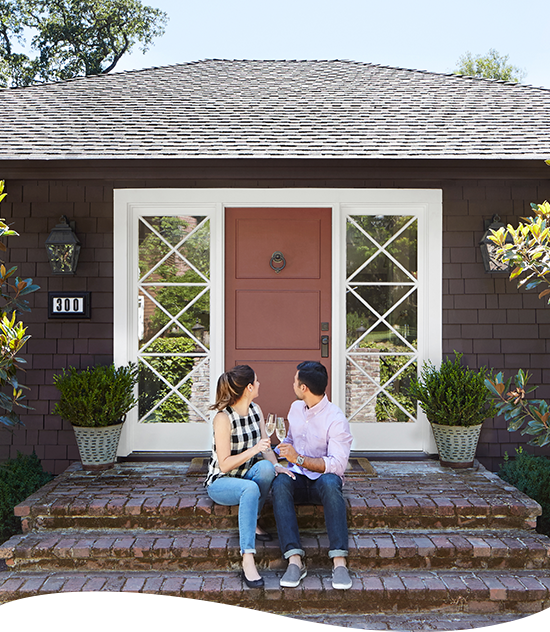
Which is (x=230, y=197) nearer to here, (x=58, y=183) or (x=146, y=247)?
A: (x=146, y=247)

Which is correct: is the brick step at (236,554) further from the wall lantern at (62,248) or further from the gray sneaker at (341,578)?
the wall lantern at (62,248)

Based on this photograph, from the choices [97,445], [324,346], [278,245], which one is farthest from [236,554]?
[278,245]

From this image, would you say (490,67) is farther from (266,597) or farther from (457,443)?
(266,597)

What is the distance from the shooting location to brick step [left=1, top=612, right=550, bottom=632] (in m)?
2.56

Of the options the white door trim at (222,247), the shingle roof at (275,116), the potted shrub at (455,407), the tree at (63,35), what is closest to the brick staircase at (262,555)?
the potted shrub at (455,407)

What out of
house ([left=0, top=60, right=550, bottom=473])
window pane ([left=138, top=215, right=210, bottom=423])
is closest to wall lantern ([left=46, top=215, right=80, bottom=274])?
house ([left=0, top=60, right=550, bottom=473])

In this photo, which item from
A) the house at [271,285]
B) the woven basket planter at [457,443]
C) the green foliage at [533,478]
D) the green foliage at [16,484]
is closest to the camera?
the green foliage at [16,484]

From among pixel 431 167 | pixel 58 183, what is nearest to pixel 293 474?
pixel 431 167

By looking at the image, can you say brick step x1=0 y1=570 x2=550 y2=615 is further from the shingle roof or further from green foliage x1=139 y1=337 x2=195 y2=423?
the shingle roof

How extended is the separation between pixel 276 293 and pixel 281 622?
2.47 metres

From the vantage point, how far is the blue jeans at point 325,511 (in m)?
2.74

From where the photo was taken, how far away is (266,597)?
2.67m

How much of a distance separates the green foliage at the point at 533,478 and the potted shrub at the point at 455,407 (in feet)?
0.96

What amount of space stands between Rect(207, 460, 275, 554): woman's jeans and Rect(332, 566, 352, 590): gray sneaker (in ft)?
1.44
